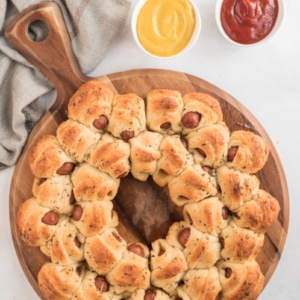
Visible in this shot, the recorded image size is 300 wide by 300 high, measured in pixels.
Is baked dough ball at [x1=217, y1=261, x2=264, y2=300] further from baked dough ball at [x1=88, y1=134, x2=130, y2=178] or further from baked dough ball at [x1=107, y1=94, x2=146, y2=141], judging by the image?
baked dough ball at [x1=107, y1=94, x2=146, y2=141]

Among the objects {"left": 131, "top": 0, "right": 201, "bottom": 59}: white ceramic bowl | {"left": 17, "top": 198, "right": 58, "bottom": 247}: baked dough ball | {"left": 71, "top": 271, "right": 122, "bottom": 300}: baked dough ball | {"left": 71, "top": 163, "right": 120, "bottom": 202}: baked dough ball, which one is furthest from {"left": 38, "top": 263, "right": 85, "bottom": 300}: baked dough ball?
{"left": 131, "top": 0, "right": 201, "bottom": 59}: white ceramic bowl

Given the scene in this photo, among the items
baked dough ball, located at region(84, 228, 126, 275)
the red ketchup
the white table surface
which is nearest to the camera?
baked dough ball, located at region(84, 228, 126, 275)

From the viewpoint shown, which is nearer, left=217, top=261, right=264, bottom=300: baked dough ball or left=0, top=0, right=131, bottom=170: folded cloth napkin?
left=217, top=261, right=264, bottom=300: baked dough ball

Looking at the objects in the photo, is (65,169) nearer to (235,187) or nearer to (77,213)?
(77,213)

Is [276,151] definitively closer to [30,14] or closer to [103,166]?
[103,166]

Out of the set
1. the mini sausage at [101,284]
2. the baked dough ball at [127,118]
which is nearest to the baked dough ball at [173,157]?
the baked dough ball at [127,118]

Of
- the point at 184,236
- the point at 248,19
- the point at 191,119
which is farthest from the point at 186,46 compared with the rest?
the point at 184,236

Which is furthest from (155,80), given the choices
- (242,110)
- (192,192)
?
(192,192)

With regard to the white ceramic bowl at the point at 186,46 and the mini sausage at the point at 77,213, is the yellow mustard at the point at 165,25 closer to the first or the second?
the white ceramic bowl at the point at 186,46
